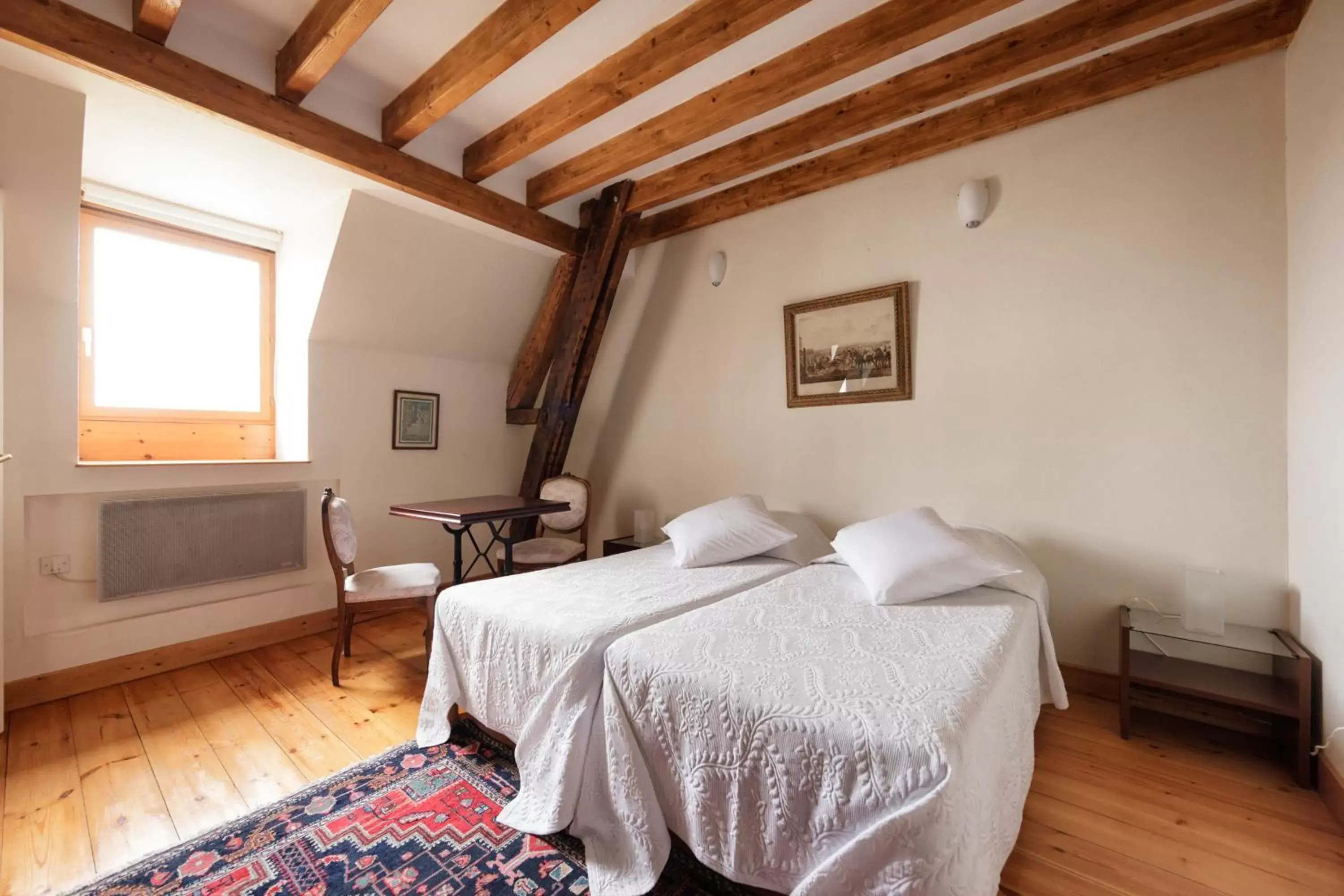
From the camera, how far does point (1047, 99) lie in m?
2.42

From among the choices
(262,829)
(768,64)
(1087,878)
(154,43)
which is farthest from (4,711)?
(768,64)

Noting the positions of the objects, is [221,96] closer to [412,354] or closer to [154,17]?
[154,17]

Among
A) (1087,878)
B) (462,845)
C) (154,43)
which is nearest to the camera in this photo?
(1087,878)

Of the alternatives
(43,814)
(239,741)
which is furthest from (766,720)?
(43,814)

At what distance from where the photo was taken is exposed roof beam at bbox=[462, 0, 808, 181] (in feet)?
6.43

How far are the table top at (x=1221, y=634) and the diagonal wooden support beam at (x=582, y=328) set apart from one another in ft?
11.1

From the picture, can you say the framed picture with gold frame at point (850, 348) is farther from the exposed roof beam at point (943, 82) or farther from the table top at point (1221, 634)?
the table top at point (1221, 634)

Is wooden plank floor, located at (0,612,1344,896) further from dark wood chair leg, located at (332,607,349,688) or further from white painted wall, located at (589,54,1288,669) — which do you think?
white painted wall, located at (589,54,1288,669)

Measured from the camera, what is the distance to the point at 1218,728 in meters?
2.18

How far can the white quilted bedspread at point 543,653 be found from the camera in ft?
5.32

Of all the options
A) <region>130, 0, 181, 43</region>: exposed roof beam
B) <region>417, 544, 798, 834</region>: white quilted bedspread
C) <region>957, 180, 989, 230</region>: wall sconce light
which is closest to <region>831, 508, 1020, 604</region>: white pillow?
<region>417, 544, 798, 834</region>: white quilted bedspread

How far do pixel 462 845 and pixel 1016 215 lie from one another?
11.1 feet

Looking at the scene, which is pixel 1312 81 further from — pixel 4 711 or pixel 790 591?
pixel 4 711

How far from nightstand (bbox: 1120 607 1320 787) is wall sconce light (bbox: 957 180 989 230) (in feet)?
6.20
